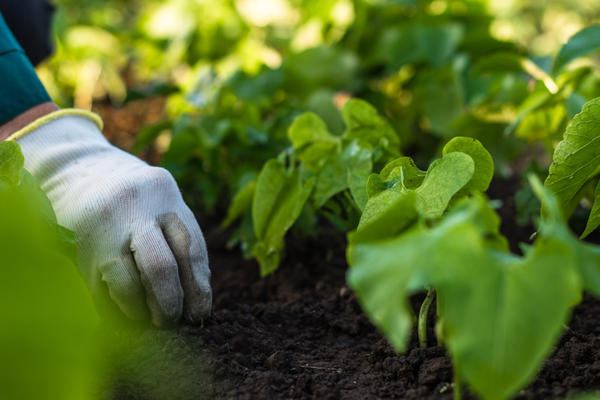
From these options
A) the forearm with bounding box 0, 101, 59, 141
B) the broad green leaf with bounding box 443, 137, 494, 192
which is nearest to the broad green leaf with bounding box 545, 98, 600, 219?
the broad green leaf with bounding box 443, 137, 494, 192

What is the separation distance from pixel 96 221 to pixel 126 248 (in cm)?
7

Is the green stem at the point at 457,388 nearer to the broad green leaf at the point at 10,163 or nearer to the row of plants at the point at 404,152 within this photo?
the row of plants at the point at 404,152

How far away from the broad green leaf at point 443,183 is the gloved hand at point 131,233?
38 cm

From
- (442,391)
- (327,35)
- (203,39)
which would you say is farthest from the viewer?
(203,39)

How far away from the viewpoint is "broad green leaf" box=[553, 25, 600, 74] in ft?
4.13

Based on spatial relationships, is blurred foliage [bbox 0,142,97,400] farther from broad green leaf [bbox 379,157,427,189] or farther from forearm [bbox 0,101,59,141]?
forearm [bbox 0,101,59,141]

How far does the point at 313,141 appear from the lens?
1192 millimetres

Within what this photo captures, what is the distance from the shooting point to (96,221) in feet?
3.16

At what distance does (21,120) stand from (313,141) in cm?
52

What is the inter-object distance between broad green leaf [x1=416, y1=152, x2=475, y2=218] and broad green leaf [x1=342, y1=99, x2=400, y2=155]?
14.5 inches

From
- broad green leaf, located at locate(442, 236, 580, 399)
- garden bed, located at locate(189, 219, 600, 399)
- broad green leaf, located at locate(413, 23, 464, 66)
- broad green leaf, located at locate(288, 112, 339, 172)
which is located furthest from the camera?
broad green leaf, located at locate(413, 23, 464, 66)

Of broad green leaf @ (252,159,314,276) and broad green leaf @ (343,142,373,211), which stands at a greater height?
broad green leaf @ (343,142,373,211)

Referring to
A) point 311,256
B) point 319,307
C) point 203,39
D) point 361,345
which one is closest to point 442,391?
point 361,345

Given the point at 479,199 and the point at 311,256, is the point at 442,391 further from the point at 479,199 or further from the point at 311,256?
the point at 311,256
